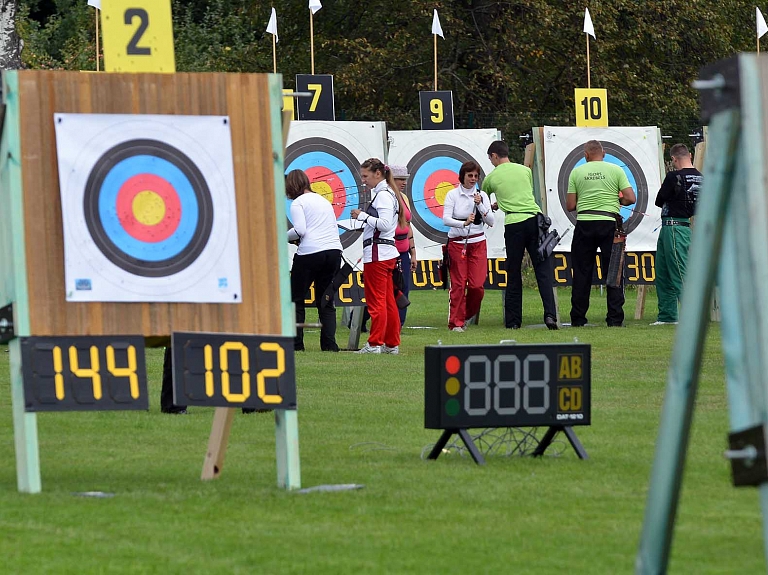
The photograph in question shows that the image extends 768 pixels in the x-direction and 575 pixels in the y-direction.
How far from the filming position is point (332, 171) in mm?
18766

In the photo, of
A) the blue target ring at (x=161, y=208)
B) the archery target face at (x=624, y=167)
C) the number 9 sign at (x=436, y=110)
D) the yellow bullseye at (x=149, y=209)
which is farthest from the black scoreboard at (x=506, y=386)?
the number 9 sign at (x=436, y=110)

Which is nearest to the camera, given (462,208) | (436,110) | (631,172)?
(462,208)

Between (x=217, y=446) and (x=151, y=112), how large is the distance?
5.24 ft

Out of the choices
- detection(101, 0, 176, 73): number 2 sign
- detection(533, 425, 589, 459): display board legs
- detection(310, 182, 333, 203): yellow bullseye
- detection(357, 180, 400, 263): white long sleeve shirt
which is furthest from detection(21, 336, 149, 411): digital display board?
detection(310, 182, 333, 203): yellow bullseye

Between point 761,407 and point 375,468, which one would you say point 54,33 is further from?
point 761,407

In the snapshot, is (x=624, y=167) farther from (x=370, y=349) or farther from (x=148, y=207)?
(x=148, y=207)

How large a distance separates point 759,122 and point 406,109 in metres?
33.2

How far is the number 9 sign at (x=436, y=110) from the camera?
2194cm

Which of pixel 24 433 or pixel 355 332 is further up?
pixel 24 433

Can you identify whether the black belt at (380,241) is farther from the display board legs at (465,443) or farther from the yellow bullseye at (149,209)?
the yellow bullseye at (149,209)

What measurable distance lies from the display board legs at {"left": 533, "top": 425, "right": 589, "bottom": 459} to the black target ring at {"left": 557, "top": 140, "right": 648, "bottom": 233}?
37.7 ft

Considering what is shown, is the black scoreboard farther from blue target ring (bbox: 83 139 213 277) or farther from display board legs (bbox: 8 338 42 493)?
display board legs (bbox: 8 338 42 493)

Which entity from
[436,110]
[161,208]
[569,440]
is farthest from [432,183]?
[161,208]

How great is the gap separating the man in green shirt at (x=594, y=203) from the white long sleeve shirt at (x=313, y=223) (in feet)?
12.6
